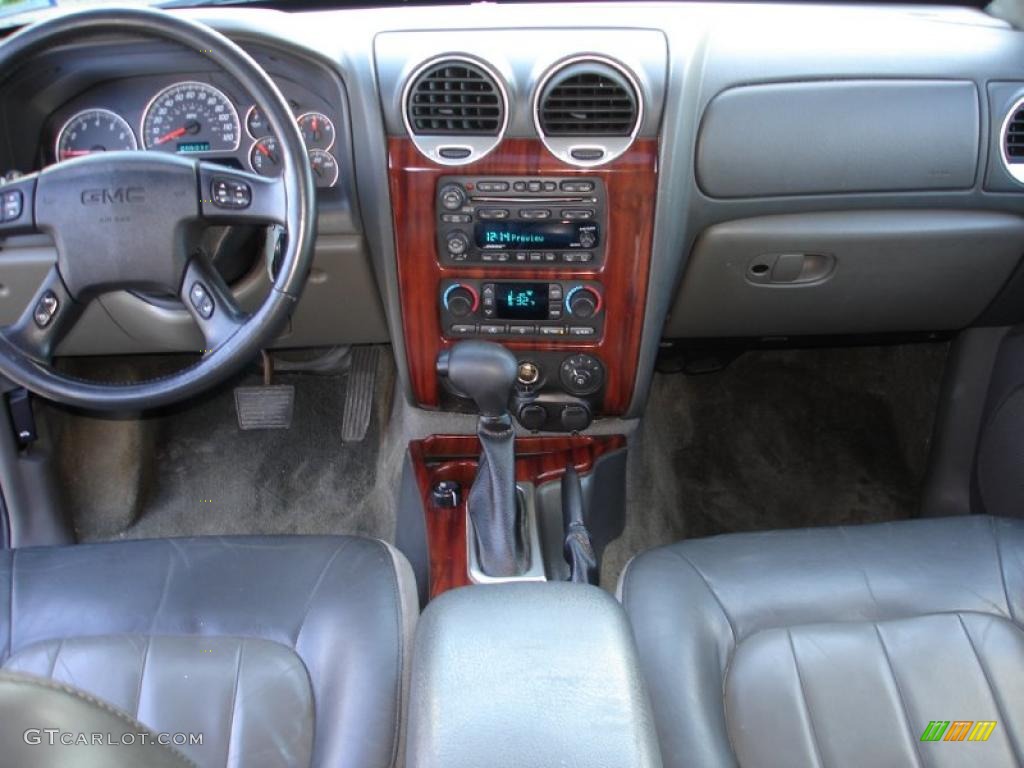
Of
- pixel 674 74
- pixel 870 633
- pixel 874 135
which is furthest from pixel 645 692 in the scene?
pixel 874 135

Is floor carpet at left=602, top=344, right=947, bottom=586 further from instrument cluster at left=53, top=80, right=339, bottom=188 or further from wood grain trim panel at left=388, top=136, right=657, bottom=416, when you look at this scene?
instrument cluster at left=53, top=80, right=339, bottom=188

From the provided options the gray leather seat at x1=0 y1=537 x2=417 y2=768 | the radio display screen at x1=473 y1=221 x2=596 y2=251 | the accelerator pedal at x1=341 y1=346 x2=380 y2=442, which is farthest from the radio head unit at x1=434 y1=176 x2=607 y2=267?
the accelerator pedal at x1=341 y1=346 x2=380 y2=442

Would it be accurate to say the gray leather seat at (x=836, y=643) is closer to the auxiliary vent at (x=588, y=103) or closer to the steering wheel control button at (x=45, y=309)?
the auxiliary vent at (x=588, y=103)

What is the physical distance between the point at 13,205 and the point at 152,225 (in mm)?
202

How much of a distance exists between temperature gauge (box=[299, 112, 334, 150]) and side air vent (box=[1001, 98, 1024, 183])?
118 centimetres

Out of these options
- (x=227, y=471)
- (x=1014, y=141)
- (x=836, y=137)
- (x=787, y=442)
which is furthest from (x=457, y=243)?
(x=787, y=442)

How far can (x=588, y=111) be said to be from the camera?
4.88ft

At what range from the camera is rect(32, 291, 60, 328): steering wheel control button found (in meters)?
1.36

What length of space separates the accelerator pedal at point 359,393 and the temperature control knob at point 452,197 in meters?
0.91

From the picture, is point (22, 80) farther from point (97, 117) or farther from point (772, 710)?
point (772, 710)

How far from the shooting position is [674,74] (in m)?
1.49

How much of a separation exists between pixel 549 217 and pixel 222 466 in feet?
4.24

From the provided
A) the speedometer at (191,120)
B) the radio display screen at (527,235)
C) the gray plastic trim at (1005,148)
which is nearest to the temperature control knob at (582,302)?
the radio display screen at (527,235)

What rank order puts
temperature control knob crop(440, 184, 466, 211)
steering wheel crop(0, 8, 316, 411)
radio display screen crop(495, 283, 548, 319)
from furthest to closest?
radio display screen crop(495, 283, 548, 319), temperature control knob crop(440, 184, 466, 211), steering wheel crop(0, 8, 316, 411)
